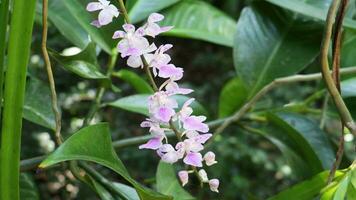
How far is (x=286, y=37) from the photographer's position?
67cm

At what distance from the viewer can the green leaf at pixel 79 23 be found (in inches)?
22.3

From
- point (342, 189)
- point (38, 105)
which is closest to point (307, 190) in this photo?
point (342, 189)

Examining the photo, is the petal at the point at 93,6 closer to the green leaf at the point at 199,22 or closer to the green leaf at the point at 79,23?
the green leaf at the point at 79,23

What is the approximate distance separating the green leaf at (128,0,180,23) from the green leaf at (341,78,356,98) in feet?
0.67

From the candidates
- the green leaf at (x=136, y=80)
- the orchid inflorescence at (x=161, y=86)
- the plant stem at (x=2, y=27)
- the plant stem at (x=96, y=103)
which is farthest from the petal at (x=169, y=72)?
the green leaf at (x=136, y=80)

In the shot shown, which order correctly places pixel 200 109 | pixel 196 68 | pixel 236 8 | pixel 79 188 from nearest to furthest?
pixel 200 109 → pixel 79 188 → pixel 236 8 → pixel 196 68

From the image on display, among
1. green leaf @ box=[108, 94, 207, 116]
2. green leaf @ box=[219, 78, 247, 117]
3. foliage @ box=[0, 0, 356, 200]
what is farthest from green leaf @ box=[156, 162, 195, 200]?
green leaf @ box=[219, 78, 247, 117]

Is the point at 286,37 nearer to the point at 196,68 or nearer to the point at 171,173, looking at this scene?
the point at 171,173

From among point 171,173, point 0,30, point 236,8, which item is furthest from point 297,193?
point 236,8

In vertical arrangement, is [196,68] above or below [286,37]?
below

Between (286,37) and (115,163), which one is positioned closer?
(115,163)

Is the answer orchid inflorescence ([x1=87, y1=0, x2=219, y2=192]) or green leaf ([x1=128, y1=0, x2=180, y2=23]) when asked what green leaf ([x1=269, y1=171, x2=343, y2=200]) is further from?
green leaf ([x1=128, y1=0, x2=180, y2=23])

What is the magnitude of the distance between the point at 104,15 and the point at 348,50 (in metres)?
0.34

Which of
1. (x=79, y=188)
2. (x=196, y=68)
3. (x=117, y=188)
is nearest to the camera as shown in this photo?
(x=117, y=188)
